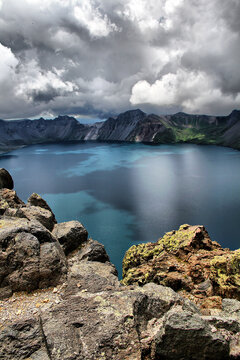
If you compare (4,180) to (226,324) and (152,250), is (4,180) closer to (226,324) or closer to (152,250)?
(152,250)

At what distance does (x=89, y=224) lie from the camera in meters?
64.6

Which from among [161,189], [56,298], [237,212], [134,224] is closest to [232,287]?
[56,298]

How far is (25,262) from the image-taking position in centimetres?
1289

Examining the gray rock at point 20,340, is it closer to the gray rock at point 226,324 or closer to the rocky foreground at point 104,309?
the rocky foreground at point 104,309

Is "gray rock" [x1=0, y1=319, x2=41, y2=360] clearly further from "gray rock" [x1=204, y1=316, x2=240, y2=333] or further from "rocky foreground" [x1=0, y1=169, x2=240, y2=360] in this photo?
"gray rock" [x1=204, y1=316, x2=240, y2=333]

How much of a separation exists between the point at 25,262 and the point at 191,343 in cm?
964

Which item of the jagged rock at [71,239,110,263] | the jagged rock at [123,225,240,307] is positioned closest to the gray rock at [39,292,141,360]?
the jagged rock at [123,225,240,307]

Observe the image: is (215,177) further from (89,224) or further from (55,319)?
(55,319)

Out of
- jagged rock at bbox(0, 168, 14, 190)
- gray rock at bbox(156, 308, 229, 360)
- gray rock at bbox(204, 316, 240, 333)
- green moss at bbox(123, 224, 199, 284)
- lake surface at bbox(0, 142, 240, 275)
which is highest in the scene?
jagged rock at bbox(0, 168, 14, 190)

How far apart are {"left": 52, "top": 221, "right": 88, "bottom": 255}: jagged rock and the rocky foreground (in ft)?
20.9

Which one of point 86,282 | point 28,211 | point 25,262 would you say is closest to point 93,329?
point 86,282

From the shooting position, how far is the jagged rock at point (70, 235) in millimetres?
21542

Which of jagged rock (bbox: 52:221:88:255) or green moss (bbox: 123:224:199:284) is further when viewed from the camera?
jagged rock (bbox: 52:221:88:255)

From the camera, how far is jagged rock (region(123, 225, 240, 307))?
15.3m
